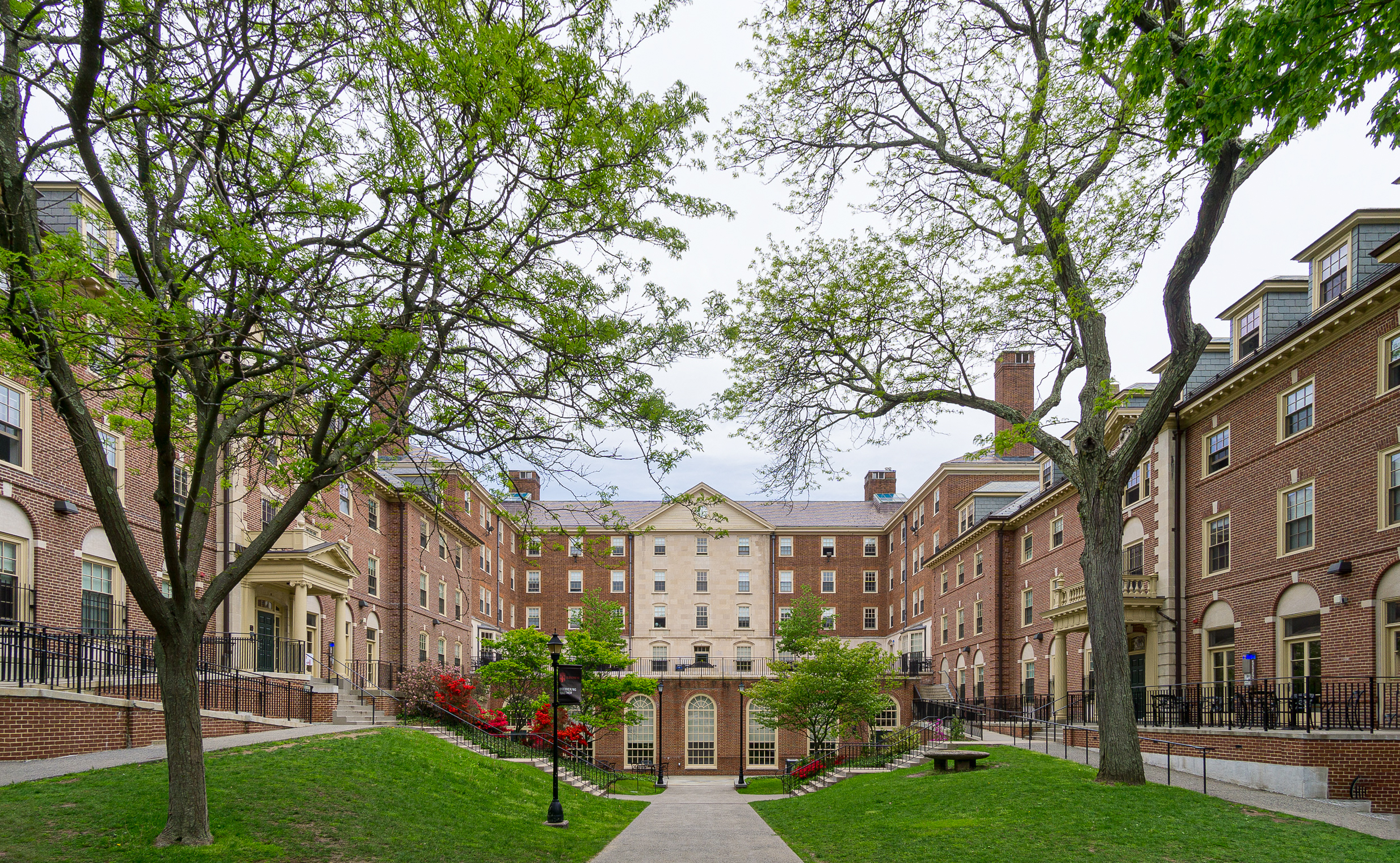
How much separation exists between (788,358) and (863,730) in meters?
30.5

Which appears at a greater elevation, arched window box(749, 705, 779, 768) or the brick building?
the brick building

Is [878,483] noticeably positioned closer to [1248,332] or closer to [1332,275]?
[1248,332]

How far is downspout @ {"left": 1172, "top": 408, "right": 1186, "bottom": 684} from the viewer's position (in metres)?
24.4

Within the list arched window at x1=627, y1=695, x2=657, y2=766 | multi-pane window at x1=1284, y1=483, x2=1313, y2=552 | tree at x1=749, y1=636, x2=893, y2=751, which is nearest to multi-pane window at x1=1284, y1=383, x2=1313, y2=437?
multi-pane window at x1=1284, y1=483, x2=1313, y2=552

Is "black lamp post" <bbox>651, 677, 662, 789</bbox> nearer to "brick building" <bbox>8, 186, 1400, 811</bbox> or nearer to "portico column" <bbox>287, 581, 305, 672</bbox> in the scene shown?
"brick building" <bbox>8, 186, 1400, 811</bbox>

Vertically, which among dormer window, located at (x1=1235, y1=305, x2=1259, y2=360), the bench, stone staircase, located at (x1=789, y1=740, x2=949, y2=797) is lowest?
stone staircase, located at (x1=789, y1=740, x2=949, y2=797)

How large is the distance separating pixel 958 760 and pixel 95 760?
1661 cm

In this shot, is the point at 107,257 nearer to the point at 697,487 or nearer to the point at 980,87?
the point at 980,87

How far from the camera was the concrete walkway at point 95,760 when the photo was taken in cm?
1252

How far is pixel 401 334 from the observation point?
873 centimetres

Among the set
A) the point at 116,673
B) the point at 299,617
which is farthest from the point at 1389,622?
the point at 299,617

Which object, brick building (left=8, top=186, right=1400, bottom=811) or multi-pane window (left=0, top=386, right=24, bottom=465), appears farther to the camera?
multi-pane window (left=0, top=386, right=24, bottom=465)

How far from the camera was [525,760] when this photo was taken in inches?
957

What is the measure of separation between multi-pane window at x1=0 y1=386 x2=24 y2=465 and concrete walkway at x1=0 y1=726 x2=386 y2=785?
236 inches
